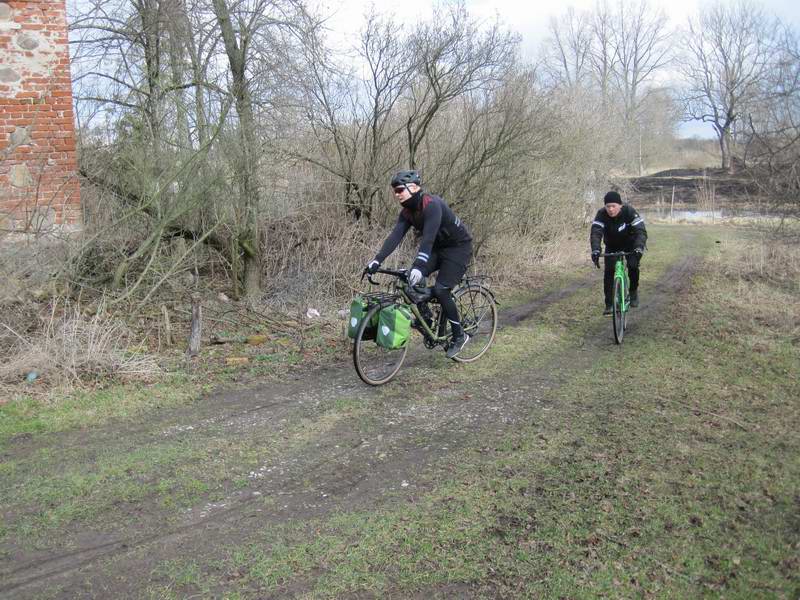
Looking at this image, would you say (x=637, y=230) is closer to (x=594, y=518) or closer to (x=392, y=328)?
(x=392, y=328)

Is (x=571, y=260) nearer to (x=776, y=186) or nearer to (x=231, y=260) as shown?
(x=776, y=186)

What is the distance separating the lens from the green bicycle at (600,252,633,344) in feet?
28.6

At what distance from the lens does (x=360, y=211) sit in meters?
13.3

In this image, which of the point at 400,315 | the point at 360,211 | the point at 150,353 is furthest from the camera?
the point at 360,211

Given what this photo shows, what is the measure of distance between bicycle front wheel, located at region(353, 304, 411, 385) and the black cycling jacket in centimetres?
67

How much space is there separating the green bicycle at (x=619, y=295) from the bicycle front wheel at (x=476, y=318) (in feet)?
5.05

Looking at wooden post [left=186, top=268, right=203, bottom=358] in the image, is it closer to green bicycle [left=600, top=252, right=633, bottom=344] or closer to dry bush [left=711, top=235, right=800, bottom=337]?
green bicycle [left=600, top=252, right=633, bottom=344]

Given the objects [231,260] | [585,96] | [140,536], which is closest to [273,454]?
[140,536]

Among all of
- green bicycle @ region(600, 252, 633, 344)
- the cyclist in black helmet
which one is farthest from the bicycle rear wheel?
the cyclist in black helmet

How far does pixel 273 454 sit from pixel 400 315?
2.09 meters

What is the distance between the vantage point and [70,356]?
694 centimetres

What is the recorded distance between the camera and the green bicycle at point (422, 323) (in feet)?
22.4

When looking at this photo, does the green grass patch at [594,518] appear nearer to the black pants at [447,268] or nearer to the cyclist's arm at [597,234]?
the black pants at [447,268]

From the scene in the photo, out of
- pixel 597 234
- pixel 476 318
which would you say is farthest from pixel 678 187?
pixel 476 318
